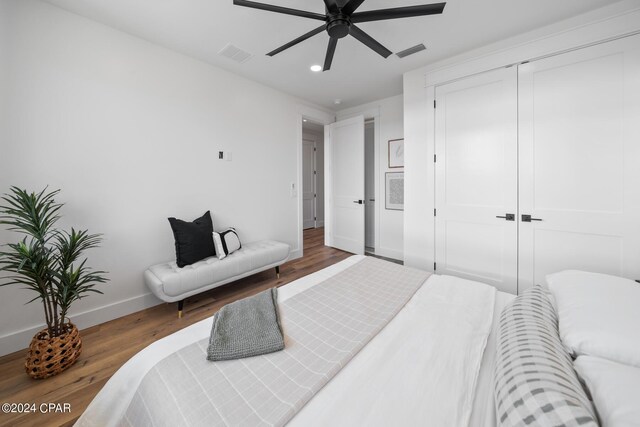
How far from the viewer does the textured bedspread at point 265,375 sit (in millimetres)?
743

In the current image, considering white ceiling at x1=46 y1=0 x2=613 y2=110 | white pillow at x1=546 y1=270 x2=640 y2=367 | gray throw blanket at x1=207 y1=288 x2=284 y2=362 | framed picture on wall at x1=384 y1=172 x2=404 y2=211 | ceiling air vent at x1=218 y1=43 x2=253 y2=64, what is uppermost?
ceiling air vent at x1=218 y1=43 x2=253 y2=64

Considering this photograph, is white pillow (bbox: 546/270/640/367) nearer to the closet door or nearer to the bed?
the bed

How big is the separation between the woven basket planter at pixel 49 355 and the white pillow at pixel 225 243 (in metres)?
1.27

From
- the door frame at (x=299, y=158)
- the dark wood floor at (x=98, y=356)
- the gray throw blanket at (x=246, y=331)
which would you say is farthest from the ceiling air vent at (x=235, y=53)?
the dark wood floor at (x=98, y=356)

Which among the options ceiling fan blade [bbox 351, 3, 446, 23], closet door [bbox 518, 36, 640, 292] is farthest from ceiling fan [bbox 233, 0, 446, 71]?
closet door [bbox 518, 36, 640, 292]

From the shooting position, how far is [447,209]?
2805mm

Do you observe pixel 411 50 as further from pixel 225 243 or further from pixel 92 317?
pixel 92 317

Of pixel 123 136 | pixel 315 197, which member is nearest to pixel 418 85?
pixel 123 136

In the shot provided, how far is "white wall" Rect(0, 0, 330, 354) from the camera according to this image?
1838 mm

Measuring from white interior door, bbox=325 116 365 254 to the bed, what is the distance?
2.85m

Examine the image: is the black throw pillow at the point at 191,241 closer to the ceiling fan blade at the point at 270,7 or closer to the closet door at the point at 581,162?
the ceiling fan blade at the point at 270,7

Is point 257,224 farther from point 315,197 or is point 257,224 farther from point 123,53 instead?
point 315,197

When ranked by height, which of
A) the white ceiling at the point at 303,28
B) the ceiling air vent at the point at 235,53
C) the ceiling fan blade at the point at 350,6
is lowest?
the ceiling fan blade at the point at 350,6

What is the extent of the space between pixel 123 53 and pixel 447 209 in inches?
147
